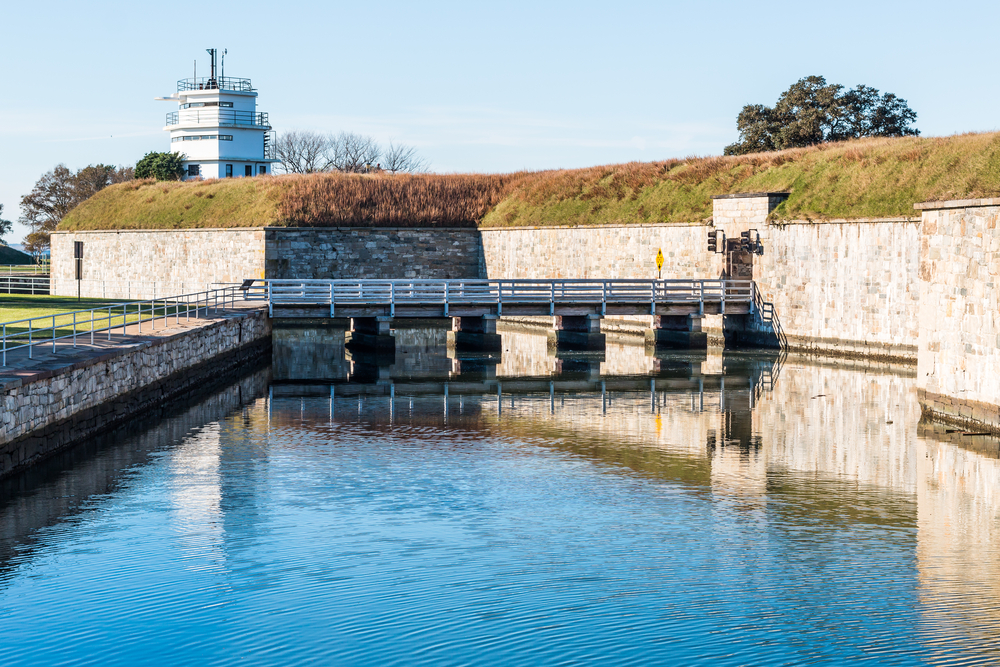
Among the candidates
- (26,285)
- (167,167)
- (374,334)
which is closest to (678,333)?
(374,334)

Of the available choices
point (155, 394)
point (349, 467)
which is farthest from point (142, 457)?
point (155, 394)

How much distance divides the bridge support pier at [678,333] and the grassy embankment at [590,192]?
207 inches

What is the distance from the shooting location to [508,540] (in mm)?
13820

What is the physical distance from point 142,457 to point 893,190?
88.0 feet

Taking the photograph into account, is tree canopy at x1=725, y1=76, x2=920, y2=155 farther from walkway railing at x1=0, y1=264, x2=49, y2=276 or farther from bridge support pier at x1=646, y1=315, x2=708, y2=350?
walkway railing at x1=0, y1=264, x2=49, y2=276

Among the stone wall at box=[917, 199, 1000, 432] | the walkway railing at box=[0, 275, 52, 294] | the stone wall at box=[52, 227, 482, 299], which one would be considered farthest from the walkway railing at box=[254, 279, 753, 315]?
the walkway railing at box=[0, 275, 52, 294]

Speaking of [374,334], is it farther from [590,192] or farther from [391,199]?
[391,199]

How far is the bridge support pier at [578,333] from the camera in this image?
130ft

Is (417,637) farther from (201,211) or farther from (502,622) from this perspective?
(201,211)

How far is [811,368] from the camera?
1304 inches

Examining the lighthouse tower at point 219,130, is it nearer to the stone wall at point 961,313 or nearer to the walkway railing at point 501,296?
the walkway railing at point 501,296

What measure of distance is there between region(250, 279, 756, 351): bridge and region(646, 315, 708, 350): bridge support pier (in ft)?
0.12

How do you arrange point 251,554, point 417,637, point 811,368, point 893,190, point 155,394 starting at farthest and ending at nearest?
point 893,190 → point 811,368 → point 155,394 → point 251,554 → point 417,637

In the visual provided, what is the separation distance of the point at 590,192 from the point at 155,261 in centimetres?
2403
